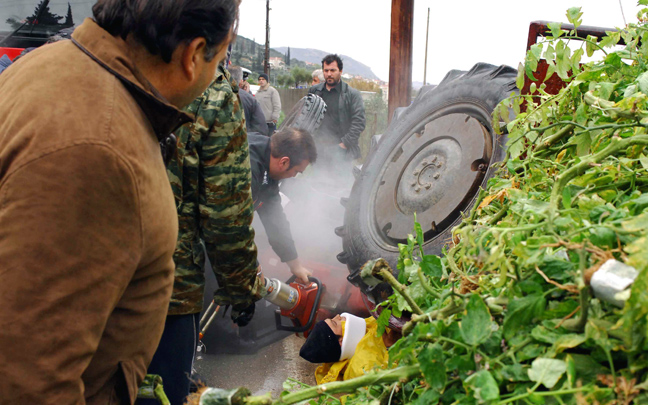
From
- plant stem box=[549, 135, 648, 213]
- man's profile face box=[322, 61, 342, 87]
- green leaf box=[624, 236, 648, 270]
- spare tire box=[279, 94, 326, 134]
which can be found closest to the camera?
green leaf box=[624, 236, 648, 270]

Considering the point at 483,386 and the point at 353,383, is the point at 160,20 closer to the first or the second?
the point at 353,383

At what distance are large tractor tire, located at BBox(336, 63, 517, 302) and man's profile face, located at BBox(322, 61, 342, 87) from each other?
3033mm

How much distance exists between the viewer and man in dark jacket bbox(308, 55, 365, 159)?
6.40m

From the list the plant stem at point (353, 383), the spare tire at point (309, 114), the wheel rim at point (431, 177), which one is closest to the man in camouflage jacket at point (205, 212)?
the wheel rim at point (431, 177)

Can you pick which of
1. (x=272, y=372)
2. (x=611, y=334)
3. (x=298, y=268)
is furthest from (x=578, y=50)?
(x=272, y=372)

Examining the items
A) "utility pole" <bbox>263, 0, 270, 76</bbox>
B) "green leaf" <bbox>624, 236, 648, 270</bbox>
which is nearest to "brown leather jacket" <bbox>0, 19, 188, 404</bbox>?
"green leaf" <bbox>624, 236, 648, 270</bbox>

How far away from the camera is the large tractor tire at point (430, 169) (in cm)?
259

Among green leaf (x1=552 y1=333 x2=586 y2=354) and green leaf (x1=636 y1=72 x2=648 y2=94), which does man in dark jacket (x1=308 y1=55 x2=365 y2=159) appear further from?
green leaf (x1=552 y1=333 x2=586 y2=354)

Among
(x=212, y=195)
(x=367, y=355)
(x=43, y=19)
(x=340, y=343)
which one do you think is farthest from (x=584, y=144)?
(x=43, y=19)

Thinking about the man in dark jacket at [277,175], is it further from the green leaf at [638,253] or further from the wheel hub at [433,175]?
the green leaf at [638,253]

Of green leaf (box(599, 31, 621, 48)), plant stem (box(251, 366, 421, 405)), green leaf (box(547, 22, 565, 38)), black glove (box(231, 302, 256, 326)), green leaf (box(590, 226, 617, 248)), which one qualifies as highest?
green leaf (box(547, 22, 565, 38))

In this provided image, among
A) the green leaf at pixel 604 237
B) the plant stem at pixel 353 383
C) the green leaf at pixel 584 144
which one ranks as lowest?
the plant stem at pixel 353 383

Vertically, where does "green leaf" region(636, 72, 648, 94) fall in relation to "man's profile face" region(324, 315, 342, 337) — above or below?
above

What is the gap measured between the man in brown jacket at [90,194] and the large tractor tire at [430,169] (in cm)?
156
